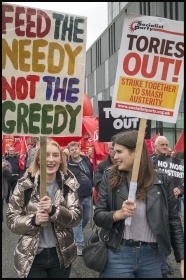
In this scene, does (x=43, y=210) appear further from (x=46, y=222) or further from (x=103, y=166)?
(x=103, y=166)

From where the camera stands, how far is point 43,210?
2.98m

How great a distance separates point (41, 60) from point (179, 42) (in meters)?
0.99

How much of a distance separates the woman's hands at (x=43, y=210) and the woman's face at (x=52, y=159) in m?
0.36

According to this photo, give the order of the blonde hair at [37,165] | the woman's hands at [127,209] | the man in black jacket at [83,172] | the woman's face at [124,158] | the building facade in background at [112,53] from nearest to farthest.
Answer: the woman's hands at [127,209]
the woman's face at [124,158]
the blonde hair at [37,165]
the man in black jacket at [83,172]
the building facade in background at [112,53]

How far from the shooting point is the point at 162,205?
296 cm

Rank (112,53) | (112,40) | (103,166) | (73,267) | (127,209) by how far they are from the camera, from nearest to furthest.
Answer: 1. (127,209)
2. (73,267)
3. (103,166)
4. (112,53)
5. (112,40)

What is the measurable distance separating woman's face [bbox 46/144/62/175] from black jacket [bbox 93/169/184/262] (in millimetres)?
447

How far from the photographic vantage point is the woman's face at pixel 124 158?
3029mm

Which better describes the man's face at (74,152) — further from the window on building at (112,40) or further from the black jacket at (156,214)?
the window on building at (112,40)

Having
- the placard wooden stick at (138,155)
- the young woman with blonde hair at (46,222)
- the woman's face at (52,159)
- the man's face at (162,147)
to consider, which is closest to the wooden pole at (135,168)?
the placard wooden stick at (138,155)

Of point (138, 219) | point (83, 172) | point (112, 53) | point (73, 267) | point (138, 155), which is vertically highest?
point (112, 53)

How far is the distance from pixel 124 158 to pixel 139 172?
14 cm

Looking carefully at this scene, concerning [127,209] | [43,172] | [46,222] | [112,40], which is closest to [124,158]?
[127,209]

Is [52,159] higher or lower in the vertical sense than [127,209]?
higher
